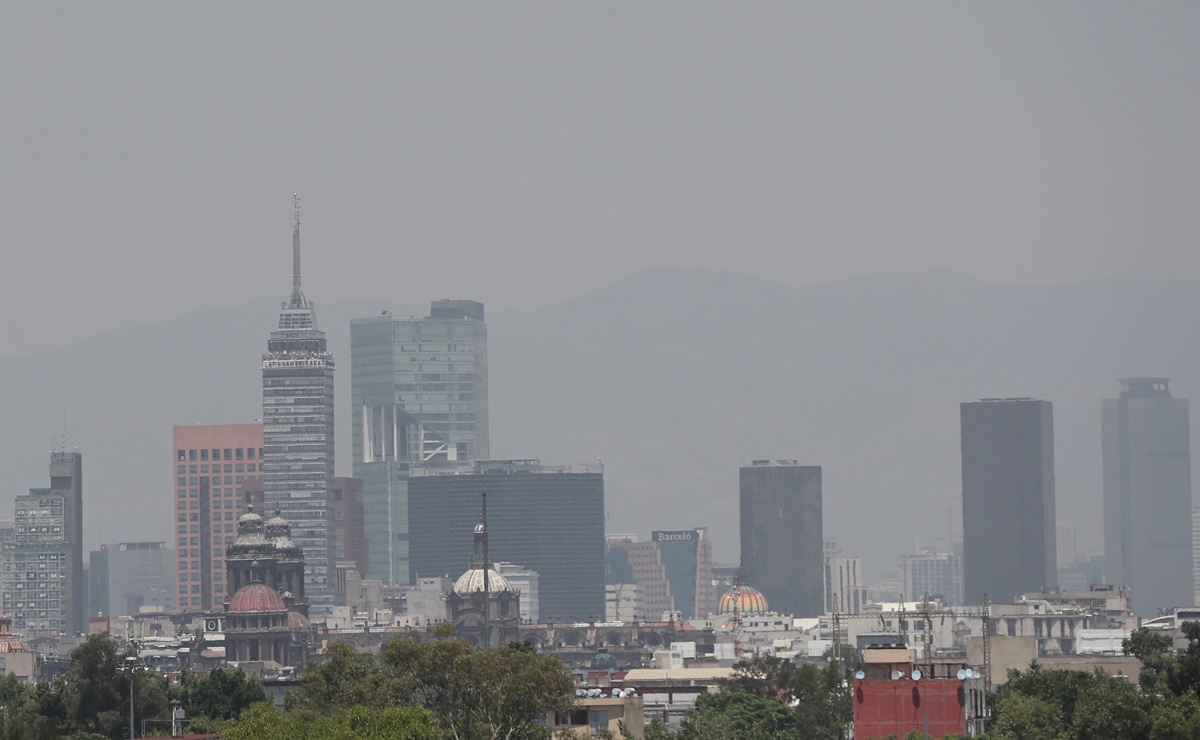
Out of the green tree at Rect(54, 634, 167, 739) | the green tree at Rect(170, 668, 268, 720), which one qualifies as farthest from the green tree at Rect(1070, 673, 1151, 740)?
the green tree at Rect(170, 668, 268, 720)

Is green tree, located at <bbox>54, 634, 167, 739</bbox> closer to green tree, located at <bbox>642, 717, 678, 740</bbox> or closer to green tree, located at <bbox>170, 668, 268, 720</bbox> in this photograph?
green tree, located at <bbox>170, 668, 268, 720</bbox>

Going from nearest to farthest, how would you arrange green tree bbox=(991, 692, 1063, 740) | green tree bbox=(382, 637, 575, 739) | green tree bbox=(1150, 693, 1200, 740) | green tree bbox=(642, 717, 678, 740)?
green tree bbox=(1150, 693, 1200, 740) → green tree bbox=(382, 637, 575, 739) → green tree bbox=(991, 692, 1063, 740) → green tree bbox=(642, 717, 678, 740)

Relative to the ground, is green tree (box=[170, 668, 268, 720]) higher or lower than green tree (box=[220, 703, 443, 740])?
lower

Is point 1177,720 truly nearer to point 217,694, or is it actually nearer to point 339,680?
point 339,680

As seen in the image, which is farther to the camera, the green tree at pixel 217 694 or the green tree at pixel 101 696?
the green tree at pixel 217 694

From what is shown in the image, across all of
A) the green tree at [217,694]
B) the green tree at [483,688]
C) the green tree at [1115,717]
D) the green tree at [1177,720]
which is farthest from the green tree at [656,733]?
the green tree at [1177,720]

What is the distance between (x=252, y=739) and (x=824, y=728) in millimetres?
83533

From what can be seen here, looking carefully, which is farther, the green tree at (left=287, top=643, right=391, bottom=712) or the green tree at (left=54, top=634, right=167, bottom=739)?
the green tree at (left=54, top=634, right=167, bottom=739)

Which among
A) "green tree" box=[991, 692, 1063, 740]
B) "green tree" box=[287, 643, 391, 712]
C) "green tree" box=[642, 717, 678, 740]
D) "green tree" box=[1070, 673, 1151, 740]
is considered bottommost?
"green tree" box=[642, 717, 678, 740]

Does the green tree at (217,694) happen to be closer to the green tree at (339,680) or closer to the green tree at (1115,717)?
the green tree at (339,680)

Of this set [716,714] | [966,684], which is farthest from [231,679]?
[966,684]

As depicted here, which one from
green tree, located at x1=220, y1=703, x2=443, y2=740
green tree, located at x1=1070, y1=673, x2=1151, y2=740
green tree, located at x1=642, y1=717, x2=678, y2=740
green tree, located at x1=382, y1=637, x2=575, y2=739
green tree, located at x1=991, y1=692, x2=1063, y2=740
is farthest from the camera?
green tree, located at x1=642, y1=717, x2=678, y2=740

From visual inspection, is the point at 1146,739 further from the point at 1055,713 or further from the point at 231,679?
the point at 231,679

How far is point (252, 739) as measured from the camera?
382ft
